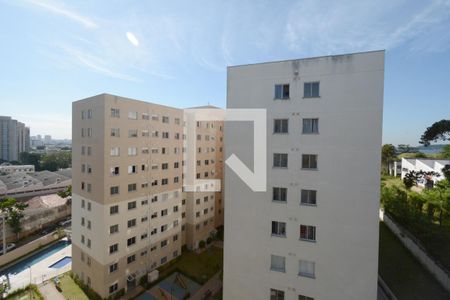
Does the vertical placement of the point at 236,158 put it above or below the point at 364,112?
below

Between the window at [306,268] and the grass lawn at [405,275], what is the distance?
13.9m

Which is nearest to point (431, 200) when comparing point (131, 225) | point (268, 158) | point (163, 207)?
point (268, 158)

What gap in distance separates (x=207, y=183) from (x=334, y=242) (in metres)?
26.2

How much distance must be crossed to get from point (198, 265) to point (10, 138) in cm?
13554

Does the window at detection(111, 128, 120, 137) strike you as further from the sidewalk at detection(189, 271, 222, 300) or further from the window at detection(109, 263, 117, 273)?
the sidewalk at detection(189, 271, 222, 300)

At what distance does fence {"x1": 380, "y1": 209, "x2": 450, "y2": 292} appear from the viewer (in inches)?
865

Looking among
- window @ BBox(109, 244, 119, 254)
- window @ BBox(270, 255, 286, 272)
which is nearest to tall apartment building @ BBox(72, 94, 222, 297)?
window @ BBox(109, 244, 119, 254)

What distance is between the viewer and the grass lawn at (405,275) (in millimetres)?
21075

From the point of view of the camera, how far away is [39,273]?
94.9ft

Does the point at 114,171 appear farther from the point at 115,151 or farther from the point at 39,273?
the point at 39,273

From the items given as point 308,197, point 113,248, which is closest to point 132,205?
point 113,248

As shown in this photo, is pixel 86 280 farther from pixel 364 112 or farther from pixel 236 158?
pixel 364 112

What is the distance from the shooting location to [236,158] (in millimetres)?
15297

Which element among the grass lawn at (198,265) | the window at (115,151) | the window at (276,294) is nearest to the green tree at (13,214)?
the grass lawn at (198,265)
